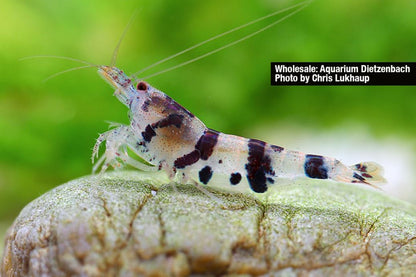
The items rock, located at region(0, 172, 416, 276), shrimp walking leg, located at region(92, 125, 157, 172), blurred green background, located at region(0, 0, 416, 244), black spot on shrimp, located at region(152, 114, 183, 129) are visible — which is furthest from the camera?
blurred green background, located at region(0, 0, 416, 244)

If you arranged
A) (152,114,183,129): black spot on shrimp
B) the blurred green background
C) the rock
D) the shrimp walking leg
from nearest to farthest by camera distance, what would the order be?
1. the rock
2. the shrimp walking leg
3. (152,114,183,129): black spot on shrimp
4. the blurred green background

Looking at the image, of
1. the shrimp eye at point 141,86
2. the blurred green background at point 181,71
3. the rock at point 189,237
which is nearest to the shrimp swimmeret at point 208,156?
the shrimp eye at point 141,86

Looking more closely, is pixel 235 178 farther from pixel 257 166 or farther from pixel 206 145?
pixel 206 145

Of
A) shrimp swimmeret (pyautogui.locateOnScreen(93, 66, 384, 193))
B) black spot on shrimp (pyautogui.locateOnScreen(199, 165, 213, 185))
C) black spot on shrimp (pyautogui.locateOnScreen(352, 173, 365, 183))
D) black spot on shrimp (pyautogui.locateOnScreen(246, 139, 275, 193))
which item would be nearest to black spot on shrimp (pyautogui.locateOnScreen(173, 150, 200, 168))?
shrimp swimmeret (pyautogui.locateOnScreen(93, 66, 384, 193))

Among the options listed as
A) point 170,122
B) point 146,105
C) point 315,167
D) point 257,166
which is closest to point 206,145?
point 170,122

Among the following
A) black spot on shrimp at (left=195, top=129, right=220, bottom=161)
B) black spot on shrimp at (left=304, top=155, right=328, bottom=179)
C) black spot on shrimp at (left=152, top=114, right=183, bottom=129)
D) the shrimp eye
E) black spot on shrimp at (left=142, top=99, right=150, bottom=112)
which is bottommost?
black spot on shrimp at (left=304, top=155, right=328, bottom=179)

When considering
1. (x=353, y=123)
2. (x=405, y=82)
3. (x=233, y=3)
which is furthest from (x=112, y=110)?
(x=405, y=82)

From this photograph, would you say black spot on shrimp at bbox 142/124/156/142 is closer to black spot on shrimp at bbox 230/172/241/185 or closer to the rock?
the rock
